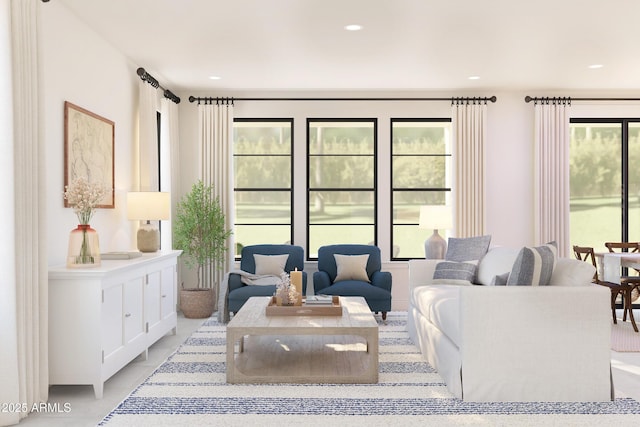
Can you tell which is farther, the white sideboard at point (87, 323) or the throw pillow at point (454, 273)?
the throw pillow at point (454, 273)

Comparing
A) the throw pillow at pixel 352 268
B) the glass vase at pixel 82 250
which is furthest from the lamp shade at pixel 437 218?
the glass vase at pixel 82 250

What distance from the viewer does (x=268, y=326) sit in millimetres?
4250

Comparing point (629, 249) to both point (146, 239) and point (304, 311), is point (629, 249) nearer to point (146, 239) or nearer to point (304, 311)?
point (304, 311)

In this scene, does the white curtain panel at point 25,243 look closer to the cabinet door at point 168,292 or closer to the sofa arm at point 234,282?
the cabinet door at point 168,292

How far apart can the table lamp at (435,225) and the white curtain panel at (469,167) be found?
2.74 ft

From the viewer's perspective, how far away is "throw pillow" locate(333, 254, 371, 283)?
700 centimetres

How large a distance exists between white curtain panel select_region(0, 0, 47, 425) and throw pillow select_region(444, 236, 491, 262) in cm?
375

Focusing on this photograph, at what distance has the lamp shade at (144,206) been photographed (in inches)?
227

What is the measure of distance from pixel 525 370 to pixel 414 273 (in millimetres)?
2251

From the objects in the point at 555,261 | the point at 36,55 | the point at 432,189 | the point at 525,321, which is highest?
the point at 36,55

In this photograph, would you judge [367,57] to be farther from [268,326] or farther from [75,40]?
[268,326]

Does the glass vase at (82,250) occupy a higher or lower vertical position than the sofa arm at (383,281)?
higher

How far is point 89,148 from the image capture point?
17.0 ft


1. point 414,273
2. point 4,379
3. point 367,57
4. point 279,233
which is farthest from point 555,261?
point 279,233
